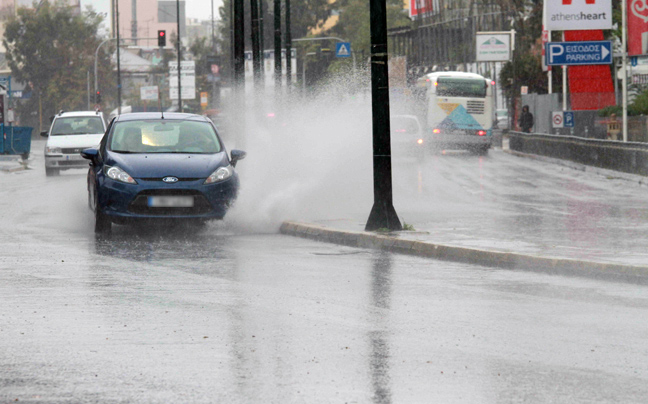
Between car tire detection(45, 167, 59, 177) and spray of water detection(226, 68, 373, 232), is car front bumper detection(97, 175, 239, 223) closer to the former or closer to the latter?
spray of water detection(226, 68, 373, 232)

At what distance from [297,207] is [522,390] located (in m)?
11.5

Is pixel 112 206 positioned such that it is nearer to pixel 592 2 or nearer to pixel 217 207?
pixel 217 207

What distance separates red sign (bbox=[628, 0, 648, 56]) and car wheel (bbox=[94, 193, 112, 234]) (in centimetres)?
2402

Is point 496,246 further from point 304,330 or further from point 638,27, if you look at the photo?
point 638,27

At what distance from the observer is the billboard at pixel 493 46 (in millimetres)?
60938

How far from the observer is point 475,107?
49688 mm

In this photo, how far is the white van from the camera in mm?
32312

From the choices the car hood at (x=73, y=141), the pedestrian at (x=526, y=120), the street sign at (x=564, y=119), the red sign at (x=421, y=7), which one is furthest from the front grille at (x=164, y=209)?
the red sign at (x=421, y=7)

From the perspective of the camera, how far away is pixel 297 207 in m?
17.6

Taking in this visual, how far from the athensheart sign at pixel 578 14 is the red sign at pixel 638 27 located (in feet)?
7.19

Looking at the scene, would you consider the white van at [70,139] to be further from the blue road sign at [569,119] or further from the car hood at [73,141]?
the blue road sign at [569,119]

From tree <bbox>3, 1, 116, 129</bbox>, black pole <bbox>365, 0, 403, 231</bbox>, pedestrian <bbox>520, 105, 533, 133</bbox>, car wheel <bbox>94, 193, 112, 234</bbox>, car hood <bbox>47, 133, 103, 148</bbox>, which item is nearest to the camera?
black pole <bbox>365, 0, 403, 231</bbox>

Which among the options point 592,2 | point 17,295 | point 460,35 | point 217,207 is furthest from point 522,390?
point 460,35

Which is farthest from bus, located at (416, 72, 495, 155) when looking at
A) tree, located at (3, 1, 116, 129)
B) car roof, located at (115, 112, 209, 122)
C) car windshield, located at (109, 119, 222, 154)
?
tree, located at (3, 1, 116, 129)
